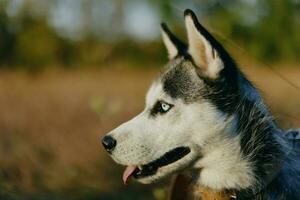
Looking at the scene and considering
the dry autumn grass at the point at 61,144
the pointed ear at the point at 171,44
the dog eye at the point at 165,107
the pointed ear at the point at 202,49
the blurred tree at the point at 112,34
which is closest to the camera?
the pointed ear at the point at 202,49

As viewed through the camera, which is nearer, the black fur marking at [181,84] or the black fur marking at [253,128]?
Answer: the black fur marking at [253,128]

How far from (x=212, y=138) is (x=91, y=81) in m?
13.9

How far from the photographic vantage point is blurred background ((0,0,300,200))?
6.73 m

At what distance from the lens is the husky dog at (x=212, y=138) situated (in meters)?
4.17

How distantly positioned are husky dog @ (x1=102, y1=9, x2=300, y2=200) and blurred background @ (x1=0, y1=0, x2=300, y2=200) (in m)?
0.62

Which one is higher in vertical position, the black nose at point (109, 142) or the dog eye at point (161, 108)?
the dog eye at point (161, 108)

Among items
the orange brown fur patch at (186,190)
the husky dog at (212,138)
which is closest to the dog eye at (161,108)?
the husky dog at (212,138)

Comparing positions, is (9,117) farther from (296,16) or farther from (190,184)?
(296,16)

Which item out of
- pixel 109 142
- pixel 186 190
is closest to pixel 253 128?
pixel 186 190

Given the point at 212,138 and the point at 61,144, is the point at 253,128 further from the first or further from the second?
the point at 61,144

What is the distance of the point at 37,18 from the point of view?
78.0 ft

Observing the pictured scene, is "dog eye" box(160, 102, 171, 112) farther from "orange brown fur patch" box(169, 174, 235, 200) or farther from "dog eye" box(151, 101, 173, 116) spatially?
"orange brown fur patch" box(169, 174, 235, 200)

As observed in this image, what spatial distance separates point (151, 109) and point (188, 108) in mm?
227

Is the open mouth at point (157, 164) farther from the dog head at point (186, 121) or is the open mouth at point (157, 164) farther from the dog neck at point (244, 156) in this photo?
the dog neck at point (244, 156)
